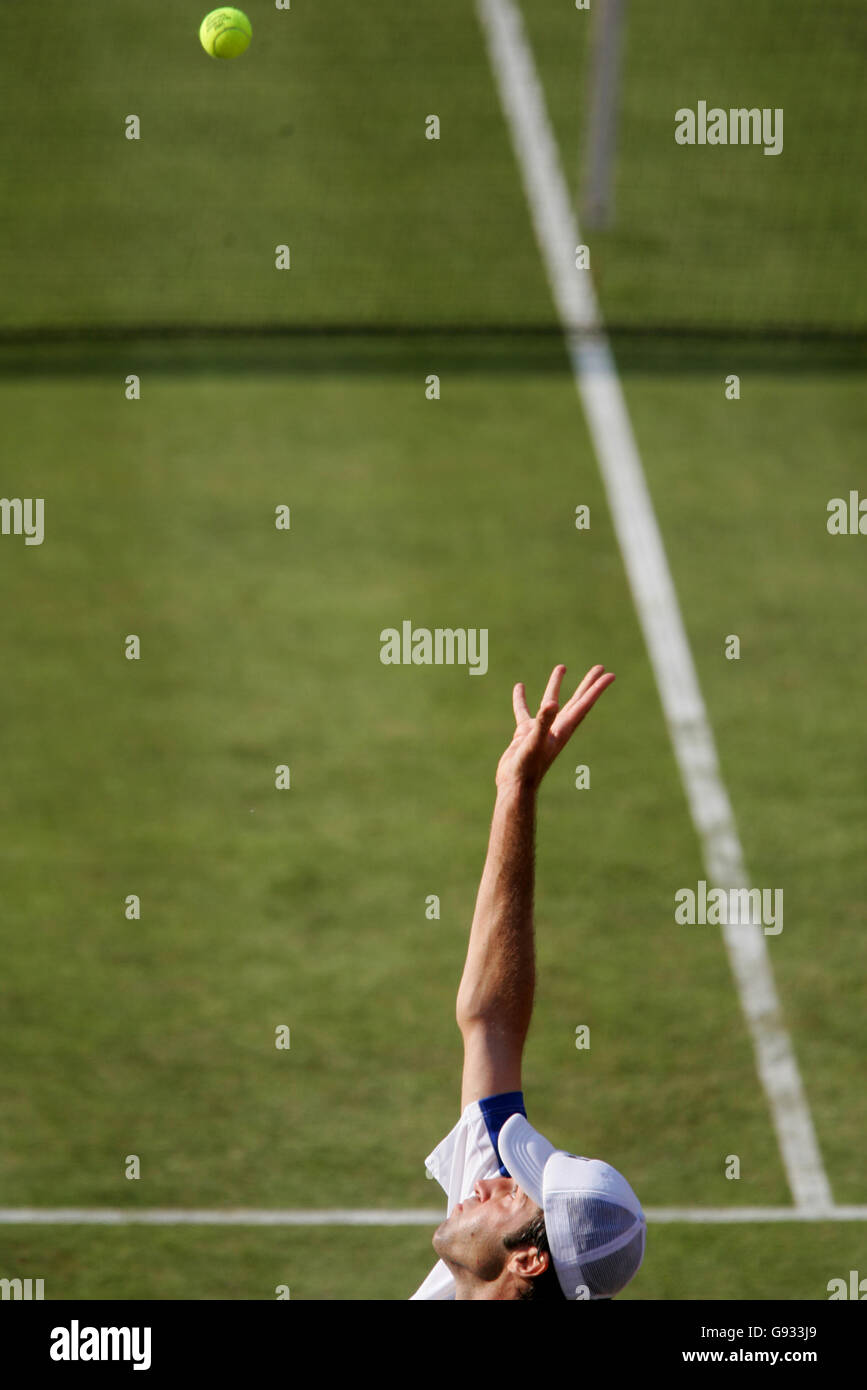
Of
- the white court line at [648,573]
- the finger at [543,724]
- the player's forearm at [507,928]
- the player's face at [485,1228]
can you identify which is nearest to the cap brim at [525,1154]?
the player's face at [485,1228]

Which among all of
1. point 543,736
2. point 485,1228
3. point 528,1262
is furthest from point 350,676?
point 528,1262

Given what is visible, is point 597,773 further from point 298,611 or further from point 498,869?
point 498,869

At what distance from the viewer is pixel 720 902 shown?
9.92 m

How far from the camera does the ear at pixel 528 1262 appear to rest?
4.47 m

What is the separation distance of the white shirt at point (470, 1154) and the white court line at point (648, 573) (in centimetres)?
349

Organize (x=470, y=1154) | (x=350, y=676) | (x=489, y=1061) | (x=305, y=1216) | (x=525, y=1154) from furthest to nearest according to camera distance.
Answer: (x=350, y=676), (x=305, y=1216), (x=489, y=1061), (x=470, y=1154), (x=525, y=1154)

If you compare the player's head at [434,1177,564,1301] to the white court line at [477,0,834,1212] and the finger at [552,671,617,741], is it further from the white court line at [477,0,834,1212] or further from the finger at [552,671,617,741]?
the white court line at [477,0,834,1212]

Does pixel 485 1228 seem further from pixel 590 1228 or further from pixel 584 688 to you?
pixel 584 688

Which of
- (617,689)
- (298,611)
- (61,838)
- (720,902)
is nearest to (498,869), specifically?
(720,902)

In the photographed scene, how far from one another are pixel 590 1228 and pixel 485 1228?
12.4 inches

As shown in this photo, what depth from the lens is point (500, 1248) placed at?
456 cm

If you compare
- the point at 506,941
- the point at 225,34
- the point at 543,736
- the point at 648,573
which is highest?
the point at 225,34

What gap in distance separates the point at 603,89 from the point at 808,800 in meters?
7.61

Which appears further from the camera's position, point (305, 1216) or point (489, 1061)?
point (305, 1216)
